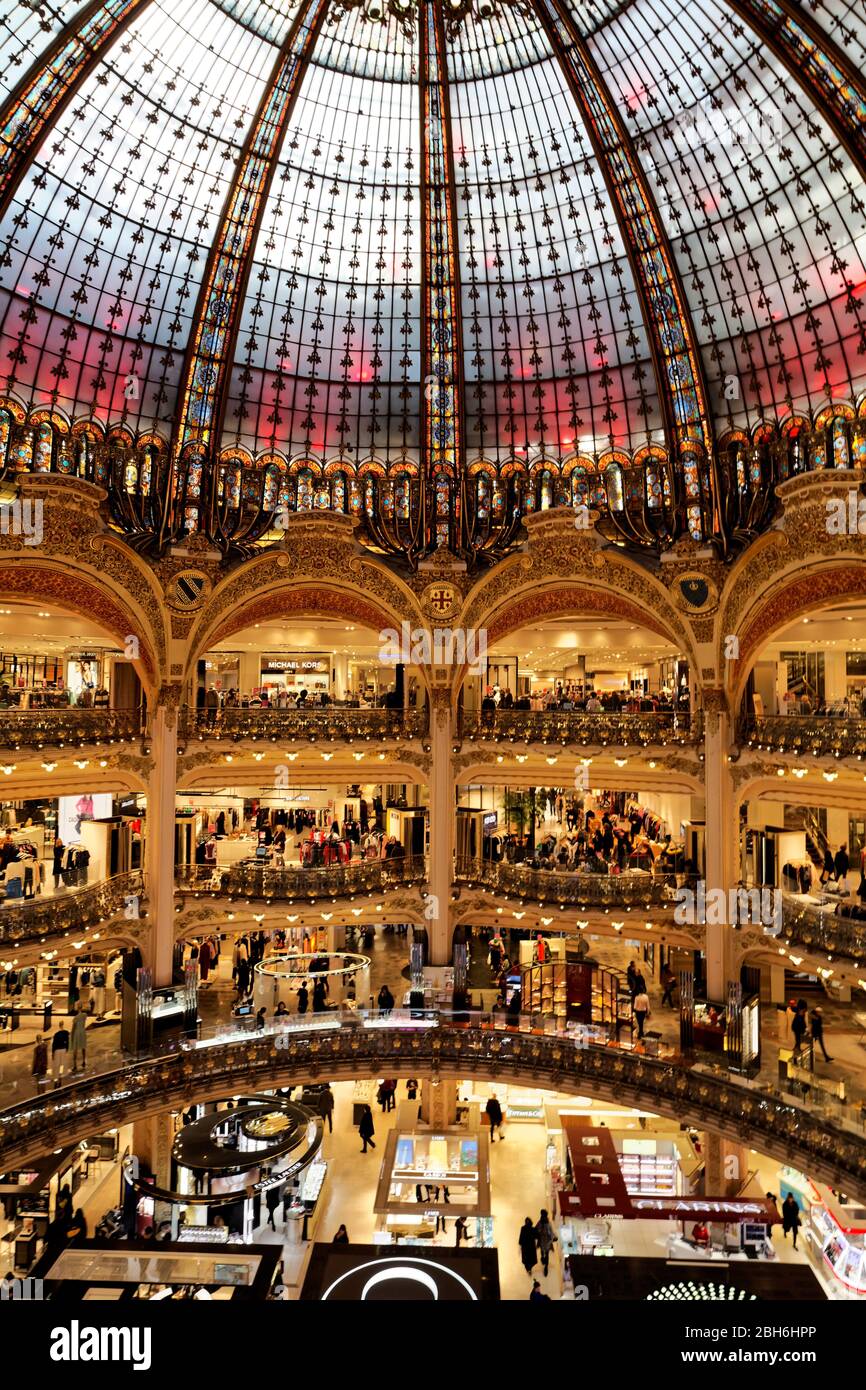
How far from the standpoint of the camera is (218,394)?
97.0 ft

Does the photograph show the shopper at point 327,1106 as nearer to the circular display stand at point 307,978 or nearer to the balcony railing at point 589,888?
the circular display stand at point 307,978

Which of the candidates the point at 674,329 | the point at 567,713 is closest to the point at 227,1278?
the point at 567,713

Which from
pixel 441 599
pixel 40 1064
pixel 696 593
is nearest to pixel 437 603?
pixel 441 599

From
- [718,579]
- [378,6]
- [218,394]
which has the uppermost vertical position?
[378,6]

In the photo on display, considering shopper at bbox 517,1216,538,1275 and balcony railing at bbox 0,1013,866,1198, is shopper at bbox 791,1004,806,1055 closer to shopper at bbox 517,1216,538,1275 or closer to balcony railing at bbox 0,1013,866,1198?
balcony railing at bbox 0,1013,866,1198

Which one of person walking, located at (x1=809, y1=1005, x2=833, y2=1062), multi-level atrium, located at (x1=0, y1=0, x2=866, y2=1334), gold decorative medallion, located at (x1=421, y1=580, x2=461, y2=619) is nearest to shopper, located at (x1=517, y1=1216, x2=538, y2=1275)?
multi-level atrium, located at (x1=0, y1=0, x2=866, y2=1334)

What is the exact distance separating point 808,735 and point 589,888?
27.9 feet

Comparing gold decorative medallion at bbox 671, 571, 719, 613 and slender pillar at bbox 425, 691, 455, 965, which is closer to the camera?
gold decorative medallion at bbox 671, 571, 719, 613

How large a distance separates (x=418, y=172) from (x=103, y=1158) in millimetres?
32018

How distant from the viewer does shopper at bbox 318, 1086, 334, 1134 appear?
29516mm

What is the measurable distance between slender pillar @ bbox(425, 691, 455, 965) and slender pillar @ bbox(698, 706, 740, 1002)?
870cm

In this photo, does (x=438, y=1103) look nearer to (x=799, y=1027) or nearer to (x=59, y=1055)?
(x=799, y=1027)

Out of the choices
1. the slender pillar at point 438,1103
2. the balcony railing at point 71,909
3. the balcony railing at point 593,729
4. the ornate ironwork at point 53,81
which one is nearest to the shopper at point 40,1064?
the balcony railing at point 71,909
